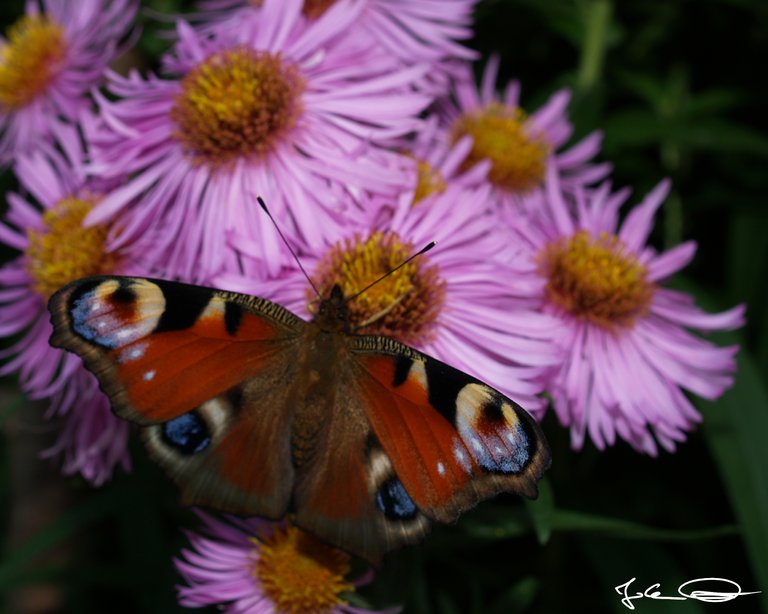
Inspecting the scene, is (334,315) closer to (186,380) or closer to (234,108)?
(186,380)

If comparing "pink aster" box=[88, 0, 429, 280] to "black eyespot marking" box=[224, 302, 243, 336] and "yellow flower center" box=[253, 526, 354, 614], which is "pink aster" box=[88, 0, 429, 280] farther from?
"yellow flower center" box=[253, 526, 354, 614]

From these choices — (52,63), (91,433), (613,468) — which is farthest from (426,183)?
(52,63)

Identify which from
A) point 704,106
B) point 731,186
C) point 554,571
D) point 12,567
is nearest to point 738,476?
point 554,571

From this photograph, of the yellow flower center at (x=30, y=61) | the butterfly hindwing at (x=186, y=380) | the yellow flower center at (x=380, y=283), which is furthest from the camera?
the yellow flower center at (x=30, y=61)

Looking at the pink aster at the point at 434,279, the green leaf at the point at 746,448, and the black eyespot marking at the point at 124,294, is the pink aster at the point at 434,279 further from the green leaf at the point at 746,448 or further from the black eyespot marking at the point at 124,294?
the green leaf at the point at 746,448

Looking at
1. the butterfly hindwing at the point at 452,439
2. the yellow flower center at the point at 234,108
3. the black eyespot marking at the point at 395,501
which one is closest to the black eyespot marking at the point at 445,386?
the butterfly hindwing at the point at 452,439

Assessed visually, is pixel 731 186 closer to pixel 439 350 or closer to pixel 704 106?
pixel 704 106

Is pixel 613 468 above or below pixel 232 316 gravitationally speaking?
below
